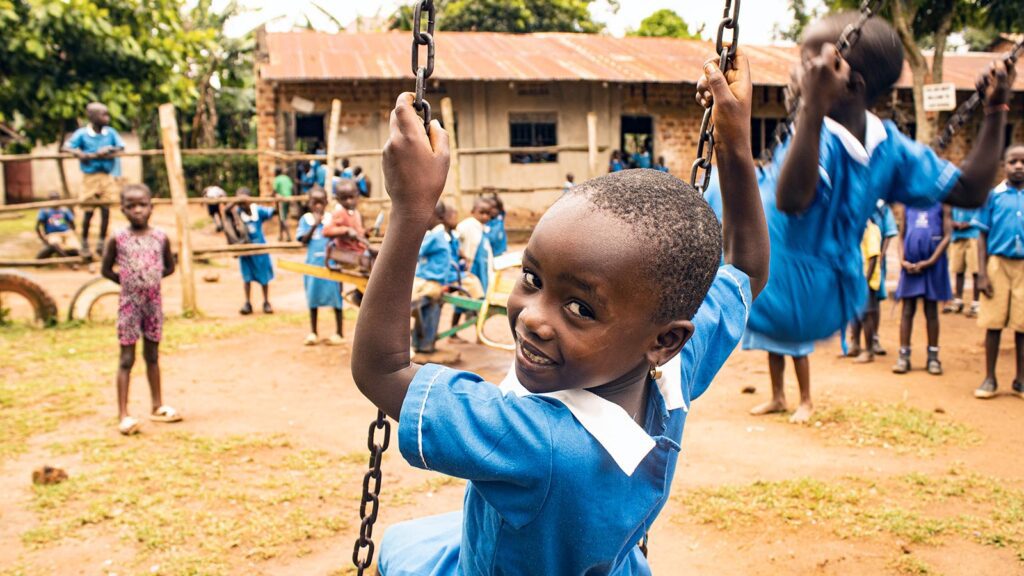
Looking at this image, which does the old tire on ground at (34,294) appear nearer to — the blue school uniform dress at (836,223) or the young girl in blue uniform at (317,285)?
the young girl in blue uniform at (317,285)

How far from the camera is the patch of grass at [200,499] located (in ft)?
12.2

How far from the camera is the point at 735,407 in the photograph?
603 cm

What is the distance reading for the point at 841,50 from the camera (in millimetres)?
2580

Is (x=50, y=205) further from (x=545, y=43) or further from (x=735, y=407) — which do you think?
(x=545, y=43)

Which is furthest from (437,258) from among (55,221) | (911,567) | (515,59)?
(515,59)

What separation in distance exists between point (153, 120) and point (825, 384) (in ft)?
71.2

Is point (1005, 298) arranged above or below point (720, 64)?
below

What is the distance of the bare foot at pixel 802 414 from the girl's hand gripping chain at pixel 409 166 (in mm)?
4748

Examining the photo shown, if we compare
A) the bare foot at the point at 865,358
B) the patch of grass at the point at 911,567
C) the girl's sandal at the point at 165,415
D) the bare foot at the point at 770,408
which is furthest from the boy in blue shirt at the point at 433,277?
the patch of grass at the point at 911,567

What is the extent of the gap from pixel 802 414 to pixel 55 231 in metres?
10.8

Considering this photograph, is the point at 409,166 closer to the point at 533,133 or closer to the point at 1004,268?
the point at 1004,268

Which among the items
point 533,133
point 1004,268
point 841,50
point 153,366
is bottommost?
point 153,366

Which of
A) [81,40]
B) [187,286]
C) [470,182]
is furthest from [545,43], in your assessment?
[187,286]

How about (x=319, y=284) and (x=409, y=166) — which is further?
(x=319, y=284)
